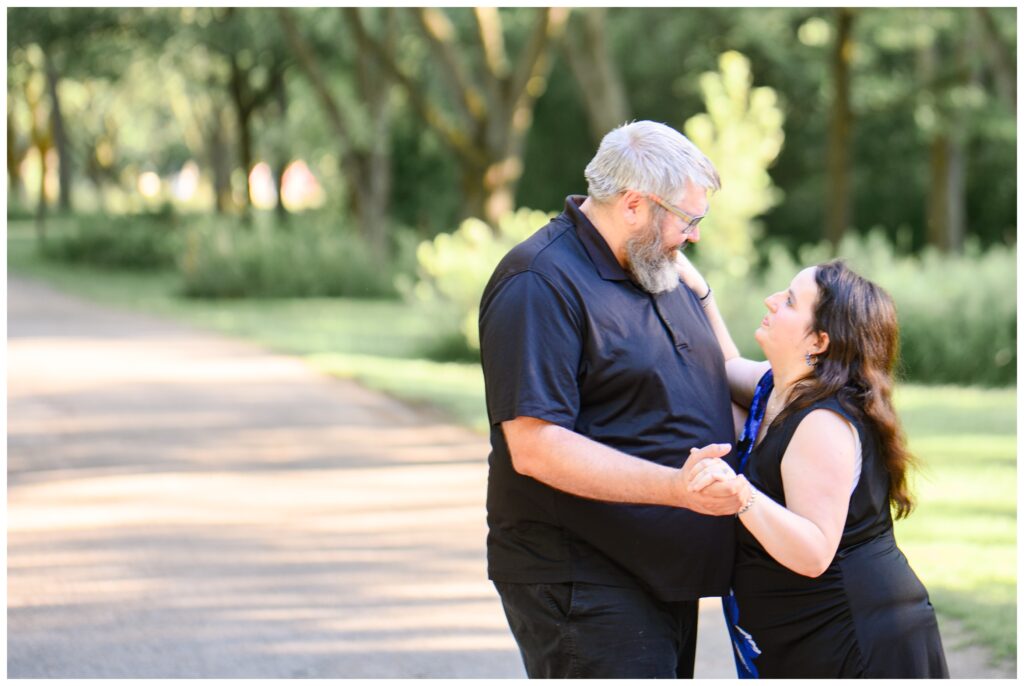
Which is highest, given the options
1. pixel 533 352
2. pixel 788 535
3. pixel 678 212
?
pixel 678 212

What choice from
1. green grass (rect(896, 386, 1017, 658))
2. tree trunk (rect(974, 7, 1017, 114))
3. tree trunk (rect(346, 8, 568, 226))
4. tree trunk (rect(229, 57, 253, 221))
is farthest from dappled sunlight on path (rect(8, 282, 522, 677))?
tree trunk (rect(229, 57, 253, 221))

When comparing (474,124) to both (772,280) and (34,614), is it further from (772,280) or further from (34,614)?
(34,614)

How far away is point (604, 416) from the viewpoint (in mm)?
3182

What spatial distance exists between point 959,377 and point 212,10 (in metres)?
19.9

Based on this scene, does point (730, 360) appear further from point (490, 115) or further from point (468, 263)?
point (490, 115)

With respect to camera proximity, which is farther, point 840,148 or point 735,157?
point 840,148

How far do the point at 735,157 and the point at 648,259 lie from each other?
48.6 feet

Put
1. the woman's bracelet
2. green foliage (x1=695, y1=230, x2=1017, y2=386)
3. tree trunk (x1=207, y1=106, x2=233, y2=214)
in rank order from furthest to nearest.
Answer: tree trunk (x1=207, y1=106, x2=233, y2=214), green foliage (x1=695, y1=230, x2=1017, y2=386), the woman's bracelet

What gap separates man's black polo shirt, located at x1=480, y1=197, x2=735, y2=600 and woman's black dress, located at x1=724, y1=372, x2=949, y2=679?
0.15 m

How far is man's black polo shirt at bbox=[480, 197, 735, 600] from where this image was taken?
3.08 meters

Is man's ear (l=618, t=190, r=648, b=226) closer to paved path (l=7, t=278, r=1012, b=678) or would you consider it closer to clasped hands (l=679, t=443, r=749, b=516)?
clasped hands (l=679, t=443, r=749, b=516)

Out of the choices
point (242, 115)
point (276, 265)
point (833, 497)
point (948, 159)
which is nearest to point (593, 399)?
point (833, 497)

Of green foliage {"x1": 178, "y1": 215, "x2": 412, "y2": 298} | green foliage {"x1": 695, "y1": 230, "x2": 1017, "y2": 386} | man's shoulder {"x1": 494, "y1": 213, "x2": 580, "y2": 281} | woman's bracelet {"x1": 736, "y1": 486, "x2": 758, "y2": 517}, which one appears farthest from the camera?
green foliage {"x1": 178, "y1": 215, "x2": 412, "y2": 298}

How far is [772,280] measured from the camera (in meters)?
16.7
